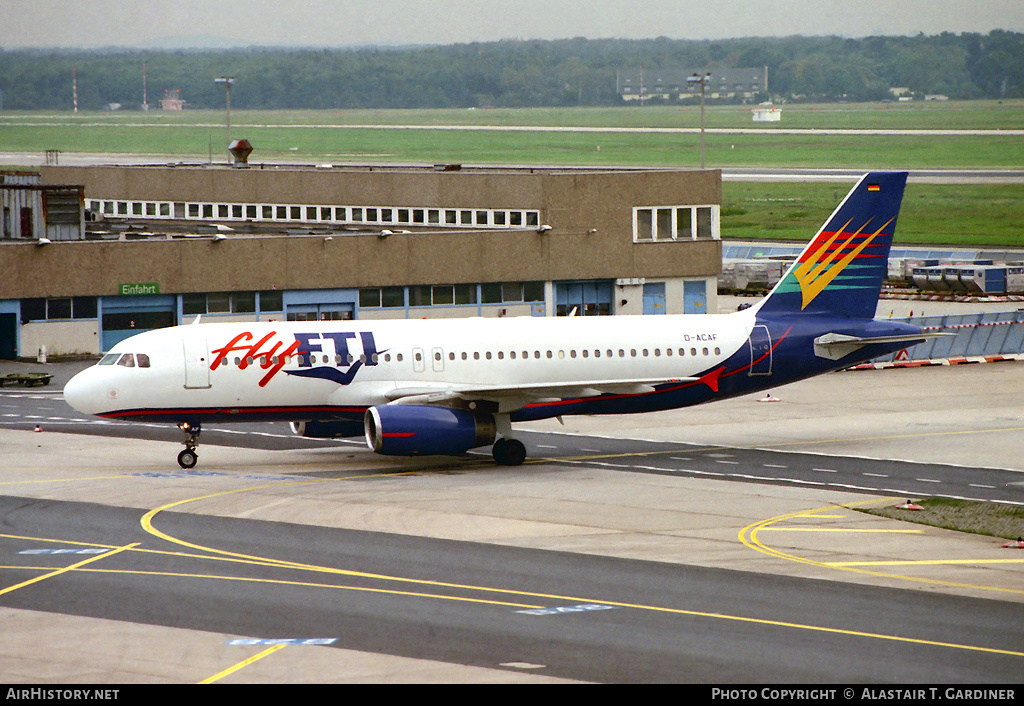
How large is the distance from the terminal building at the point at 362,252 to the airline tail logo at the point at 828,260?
23475 millimetres

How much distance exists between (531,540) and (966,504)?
1225 centimetres

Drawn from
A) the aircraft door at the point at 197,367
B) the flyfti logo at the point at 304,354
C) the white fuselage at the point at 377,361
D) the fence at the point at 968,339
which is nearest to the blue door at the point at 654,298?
the fence at the point at 968,339

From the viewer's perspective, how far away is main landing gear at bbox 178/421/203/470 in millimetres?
41750

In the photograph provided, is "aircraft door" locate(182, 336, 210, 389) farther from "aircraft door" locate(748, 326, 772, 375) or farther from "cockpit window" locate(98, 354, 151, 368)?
"aircraft door" locate(748, 326, 772, 375)

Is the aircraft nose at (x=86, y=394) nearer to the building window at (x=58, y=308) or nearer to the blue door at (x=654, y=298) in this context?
the building window at (x=58, y=308)

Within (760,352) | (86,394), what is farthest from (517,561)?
(760,352)

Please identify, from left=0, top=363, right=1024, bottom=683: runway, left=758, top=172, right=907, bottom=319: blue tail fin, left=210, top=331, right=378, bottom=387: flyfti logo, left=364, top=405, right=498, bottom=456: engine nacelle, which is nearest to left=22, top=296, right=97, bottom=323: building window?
left=0, top=363, right=1024, bottom=683: runway

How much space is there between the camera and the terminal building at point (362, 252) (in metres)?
65.8

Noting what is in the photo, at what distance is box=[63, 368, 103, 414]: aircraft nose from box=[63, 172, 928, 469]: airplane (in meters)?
0.04

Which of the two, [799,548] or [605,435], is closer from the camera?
[799,548]
